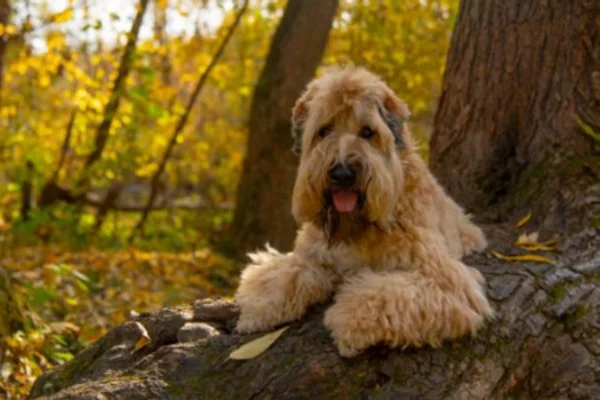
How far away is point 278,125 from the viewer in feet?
32.5

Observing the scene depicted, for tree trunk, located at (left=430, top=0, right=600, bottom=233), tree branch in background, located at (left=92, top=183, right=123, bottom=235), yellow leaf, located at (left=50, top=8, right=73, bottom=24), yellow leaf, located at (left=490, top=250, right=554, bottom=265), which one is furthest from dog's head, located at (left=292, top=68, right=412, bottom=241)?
tree branch in background, located at (left=92, top=183, right=123, bottom=235)

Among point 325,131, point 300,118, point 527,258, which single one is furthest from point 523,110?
point 325,131

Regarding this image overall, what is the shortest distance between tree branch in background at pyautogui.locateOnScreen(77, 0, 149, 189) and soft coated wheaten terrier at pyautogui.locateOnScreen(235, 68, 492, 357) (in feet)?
21.0

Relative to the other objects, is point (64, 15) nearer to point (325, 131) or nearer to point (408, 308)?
point (325, 131)

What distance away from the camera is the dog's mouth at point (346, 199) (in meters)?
4.06

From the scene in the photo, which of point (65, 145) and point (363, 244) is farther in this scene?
point (65, 145)

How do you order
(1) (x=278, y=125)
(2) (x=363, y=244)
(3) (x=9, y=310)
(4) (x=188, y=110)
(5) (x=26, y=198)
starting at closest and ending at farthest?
(2) (x=363, y=244) → (3) (x=9, y=310) → (1) (x=278, y=125) → (4) (x=188, y=110) → (5) (x=26, y=198)

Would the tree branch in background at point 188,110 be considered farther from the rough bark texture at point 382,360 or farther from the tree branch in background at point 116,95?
the rough bark texture at point 382,360

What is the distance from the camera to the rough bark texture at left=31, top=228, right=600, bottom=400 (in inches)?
144

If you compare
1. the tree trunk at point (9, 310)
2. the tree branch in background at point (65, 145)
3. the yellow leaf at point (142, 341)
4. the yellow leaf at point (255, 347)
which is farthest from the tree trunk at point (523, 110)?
the tree branch in background at point (65, 145)

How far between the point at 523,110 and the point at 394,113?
218 cm

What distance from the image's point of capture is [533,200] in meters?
5.71

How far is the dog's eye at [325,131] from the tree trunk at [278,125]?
224 inches

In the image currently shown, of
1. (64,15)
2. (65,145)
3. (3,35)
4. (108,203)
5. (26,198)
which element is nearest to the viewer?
(3,35)
